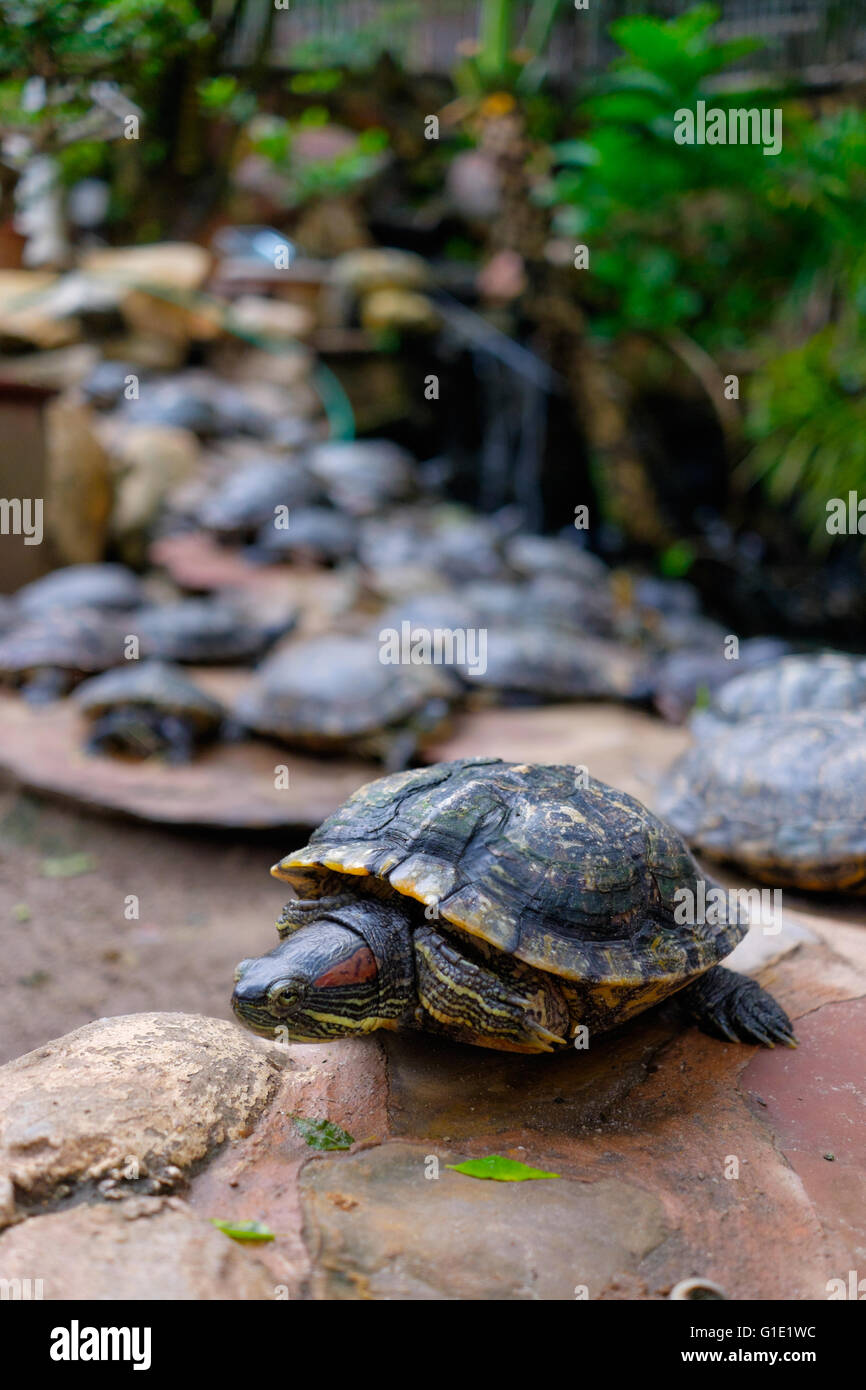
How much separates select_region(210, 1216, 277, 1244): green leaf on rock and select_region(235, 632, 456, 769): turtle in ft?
12.3

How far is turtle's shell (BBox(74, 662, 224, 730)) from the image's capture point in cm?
572

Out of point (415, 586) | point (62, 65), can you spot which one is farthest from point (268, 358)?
point (62, 65)

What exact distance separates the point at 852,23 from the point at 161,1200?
54.2 ft

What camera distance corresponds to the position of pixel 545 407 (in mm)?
13508

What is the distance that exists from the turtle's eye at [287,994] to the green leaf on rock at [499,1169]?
20.1 inches

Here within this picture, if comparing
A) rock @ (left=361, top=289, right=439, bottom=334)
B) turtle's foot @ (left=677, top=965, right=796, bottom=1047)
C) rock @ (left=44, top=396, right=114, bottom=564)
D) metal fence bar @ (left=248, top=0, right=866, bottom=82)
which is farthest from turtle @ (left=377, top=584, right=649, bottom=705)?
rock @ (left=361, top=289, right=439, bottom=334)

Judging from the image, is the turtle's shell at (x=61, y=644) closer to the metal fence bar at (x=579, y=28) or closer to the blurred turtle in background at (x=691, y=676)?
the blurred turtle in background at (x=691, y=676)

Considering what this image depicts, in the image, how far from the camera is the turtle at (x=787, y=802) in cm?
368

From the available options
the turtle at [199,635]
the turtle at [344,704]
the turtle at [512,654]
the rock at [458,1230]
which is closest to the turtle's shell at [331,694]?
the turtle at [344,704]

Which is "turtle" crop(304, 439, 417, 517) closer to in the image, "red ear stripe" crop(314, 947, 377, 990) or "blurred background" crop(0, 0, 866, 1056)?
"blurred background" crop(0, 0, 866, 1056)

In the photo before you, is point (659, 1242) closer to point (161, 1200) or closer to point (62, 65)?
point (161, 1200)

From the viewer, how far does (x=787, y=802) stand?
12.5ft

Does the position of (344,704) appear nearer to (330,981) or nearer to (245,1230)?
(330,981)

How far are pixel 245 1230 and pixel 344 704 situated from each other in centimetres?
396
